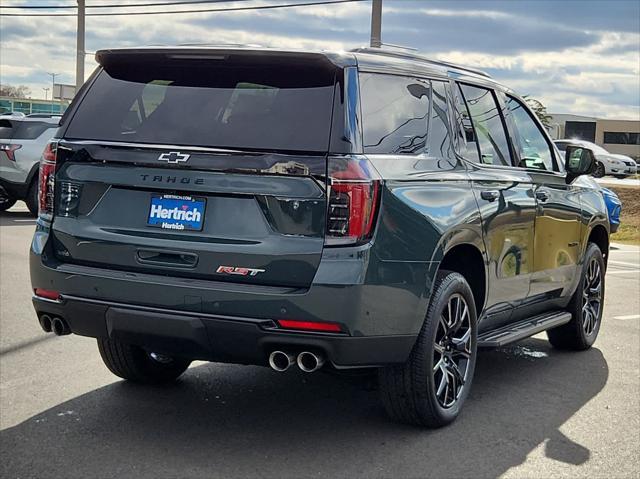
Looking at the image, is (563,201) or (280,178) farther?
(563,201)

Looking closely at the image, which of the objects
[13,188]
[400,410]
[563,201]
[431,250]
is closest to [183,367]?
[400,410]

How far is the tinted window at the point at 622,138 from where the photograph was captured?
99.9 metres

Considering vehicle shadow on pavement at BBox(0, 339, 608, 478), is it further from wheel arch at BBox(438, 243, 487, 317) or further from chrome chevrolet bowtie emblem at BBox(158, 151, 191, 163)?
chrome chevrolet bowtie emblem at BBox(158, 151, 191, 163)

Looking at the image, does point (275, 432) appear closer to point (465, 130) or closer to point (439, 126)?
point (439, 126)

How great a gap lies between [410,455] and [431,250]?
1018mm

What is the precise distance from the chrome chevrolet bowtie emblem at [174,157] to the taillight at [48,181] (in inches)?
27.3

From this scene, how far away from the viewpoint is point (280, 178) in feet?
14.3

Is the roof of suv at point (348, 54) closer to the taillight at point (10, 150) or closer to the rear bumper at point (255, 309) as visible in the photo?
the rear bumper at point (255, 309)

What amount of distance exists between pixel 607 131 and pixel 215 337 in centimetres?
10204

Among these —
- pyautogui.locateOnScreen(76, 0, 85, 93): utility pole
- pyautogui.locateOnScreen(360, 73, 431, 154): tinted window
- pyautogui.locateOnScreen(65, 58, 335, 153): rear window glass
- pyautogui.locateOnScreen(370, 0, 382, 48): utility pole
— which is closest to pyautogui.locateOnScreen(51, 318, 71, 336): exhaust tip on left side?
pyautogui.locateOnScreen(65, 58, 335, 153): rear window glass

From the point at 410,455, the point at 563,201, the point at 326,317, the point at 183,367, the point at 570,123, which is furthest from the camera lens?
the point at 570,123

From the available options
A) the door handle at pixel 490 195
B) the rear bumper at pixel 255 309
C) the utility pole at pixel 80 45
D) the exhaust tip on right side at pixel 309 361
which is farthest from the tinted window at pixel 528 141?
the utility pole at pixel 80 45

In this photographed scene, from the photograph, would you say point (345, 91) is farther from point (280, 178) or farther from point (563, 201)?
point (563, 201)

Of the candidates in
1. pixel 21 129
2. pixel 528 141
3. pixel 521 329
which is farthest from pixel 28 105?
pixel 521 329
